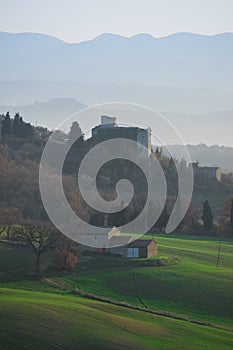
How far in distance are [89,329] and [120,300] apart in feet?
29.3

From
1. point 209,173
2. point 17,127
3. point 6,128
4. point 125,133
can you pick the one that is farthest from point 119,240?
point 209,173

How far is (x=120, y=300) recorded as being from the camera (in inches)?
1556

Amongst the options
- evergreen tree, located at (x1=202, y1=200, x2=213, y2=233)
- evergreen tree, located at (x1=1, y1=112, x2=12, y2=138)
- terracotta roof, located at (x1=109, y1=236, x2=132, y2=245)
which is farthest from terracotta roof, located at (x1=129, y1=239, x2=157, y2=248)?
evergreen tree, located at (x1=1, y1=112, x2=12, y2=138)

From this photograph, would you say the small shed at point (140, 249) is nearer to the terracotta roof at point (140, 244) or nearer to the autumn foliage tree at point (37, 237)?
the terracotta roof at point (140, 244)

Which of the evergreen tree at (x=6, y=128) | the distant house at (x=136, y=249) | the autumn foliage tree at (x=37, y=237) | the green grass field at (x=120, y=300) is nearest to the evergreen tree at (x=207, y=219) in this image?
the green grass field at (x=120, y=300)

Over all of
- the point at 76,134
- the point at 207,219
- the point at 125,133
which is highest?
the point at 125,133

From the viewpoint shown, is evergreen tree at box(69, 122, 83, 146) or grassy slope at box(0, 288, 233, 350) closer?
grassy slope at box(0, 288, 233, 350)

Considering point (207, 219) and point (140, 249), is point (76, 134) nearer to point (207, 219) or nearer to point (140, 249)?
point (207, 219)

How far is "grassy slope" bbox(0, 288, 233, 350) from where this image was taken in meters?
28.6

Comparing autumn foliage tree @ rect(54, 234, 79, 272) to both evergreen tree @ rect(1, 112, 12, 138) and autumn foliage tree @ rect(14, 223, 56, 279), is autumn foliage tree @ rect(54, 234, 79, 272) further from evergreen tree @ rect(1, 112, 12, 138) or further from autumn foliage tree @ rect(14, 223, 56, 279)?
evergreen tree @ rect(1, 112, 12, 138)

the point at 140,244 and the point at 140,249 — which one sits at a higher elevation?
the point at 140,244

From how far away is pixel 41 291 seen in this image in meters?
40.3

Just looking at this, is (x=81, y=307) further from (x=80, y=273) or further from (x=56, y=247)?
(x=56, y=247)

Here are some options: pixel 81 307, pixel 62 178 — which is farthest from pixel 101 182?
pixel 81 307
